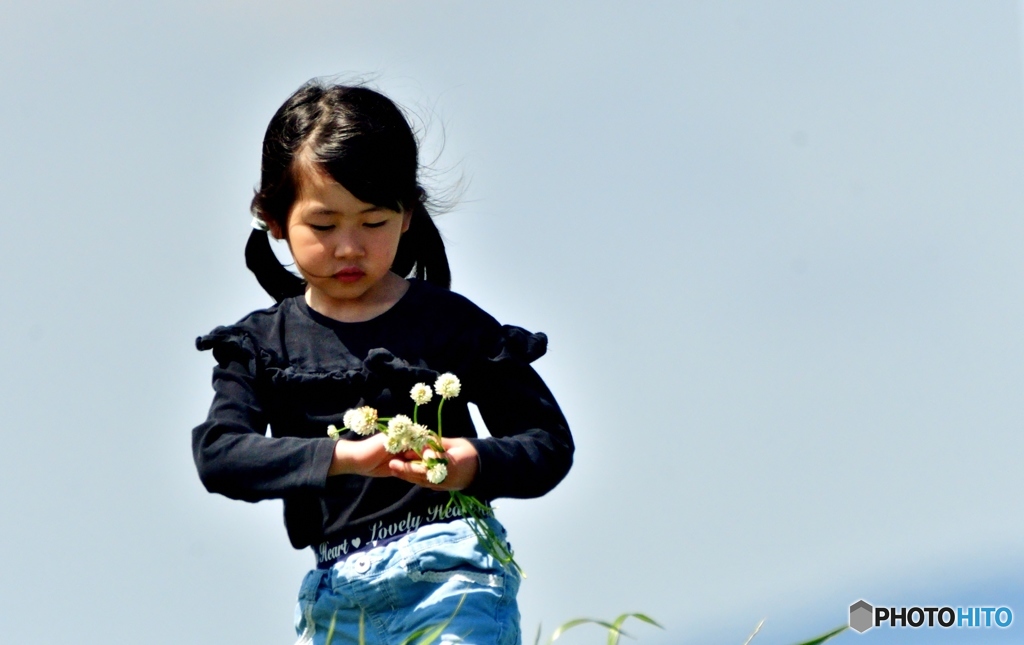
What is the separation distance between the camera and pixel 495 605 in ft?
14.5

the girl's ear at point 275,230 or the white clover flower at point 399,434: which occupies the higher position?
the girl's ear at point 275,230

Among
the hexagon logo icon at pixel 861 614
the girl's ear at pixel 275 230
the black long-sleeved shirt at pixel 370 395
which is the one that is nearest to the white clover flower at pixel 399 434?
the black long-sleeved shirt at pixel 370 395

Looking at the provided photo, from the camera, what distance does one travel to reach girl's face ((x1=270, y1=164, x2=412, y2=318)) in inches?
181

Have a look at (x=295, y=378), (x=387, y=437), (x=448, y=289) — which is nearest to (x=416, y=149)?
(x=448, y=289)

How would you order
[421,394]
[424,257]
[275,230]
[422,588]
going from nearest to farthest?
[421,394] → [422,588] → [275,230] → [424,257]

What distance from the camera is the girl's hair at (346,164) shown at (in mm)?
4629

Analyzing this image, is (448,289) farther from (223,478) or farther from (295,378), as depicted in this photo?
(223,478)

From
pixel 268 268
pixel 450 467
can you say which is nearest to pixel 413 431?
pixel 450 467

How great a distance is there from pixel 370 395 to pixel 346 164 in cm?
64

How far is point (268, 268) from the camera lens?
5.09 meters

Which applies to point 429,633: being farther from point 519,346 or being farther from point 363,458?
point 519,346

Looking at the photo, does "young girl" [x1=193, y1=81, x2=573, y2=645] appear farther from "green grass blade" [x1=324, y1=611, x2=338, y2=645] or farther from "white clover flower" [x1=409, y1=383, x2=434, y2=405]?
"white clover flower" [x1=409, y1=383, x2=434, y2=405]

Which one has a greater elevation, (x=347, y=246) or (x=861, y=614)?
(x=347, y=246)

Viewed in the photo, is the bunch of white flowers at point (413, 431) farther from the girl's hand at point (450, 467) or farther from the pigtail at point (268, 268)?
the pigtail at point (268, 268)
